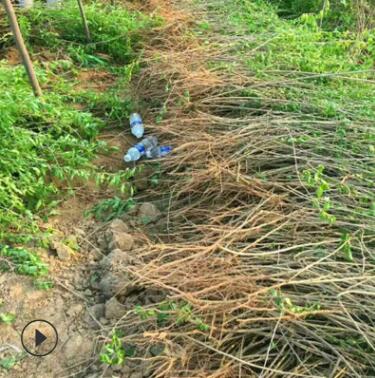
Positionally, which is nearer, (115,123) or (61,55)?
(115,123)

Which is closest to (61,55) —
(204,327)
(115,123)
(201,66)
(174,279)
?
(115,123)

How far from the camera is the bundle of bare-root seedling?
1849 millimetres

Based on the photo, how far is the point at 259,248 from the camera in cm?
219

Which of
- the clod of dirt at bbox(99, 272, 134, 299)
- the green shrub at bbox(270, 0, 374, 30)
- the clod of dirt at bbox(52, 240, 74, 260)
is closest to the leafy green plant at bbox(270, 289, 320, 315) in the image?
the clod of dirt at bbox(99, 272, 134, 299)

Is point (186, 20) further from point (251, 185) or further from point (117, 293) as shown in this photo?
point (117, 293)

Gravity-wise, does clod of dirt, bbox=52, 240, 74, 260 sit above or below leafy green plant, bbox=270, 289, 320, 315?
below

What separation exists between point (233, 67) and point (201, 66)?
25cm

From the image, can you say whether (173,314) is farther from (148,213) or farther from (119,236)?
(148,213)

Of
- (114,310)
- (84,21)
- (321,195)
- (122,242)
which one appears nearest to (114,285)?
(114,310)

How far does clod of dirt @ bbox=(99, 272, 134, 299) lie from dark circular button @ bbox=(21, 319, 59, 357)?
0.96ft

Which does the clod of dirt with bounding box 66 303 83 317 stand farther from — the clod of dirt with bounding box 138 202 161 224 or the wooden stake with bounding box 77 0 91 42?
the wooden stake with bounding box 77 0 91 42

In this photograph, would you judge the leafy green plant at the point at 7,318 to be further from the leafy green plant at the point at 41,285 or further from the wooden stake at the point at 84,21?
the wooden stake at the point at 84,21

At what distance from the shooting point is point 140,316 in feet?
6.68

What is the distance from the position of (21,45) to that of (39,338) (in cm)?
172
